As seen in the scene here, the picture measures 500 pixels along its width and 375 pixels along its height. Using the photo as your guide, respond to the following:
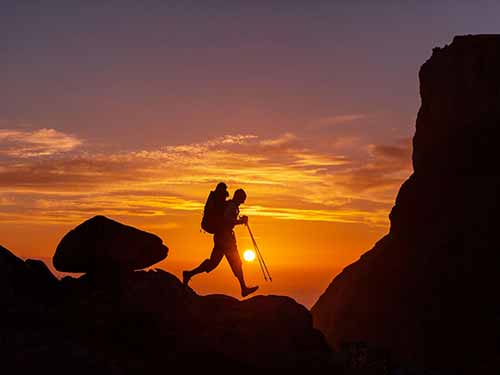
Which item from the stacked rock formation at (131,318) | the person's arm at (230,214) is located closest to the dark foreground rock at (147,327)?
the stacked rock formation at (131,318)

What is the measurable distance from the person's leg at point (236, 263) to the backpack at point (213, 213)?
0.62 metres

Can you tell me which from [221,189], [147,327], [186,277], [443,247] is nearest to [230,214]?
[221,189]

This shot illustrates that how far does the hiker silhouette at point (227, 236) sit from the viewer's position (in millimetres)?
21641

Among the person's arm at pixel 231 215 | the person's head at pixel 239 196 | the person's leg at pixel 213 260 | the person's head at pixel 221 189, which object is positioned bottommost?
the person's leg at pixel 213 260

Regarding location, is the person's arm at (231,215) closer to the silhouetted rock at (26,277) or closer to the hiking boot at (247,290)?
the hiking boot at (247,290)

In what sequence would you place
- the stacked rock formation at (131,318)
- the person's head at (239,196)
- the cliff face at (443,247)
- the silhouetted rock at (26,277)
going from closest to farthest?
the stacked rock formation at (131,318)
the silhouetted rock at (26,277)
the person's head at (239,196)
the cliff face at (443,247)

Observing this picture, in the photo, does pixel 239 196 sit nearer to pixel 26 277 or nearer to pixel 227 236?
pixel 227 236

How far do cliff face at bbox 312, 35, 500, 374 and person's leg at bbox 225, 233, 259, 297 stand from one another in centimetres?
2025

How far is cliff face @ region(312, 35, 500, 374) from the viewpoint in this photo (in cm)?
3934

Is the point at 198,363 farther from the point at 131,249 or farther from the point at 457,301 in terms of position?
the point at 457,301

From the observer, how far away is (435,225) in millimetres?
45312

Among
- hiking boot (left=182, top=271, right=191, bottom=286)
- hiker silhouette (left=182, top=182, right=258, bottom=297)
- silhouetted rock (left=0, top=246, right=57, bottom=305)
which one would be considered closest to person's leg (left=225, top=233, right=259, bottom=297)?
hiker silhouette (left=182, top=182, right=258, bottom=297)

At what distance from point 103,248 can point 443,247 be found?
2700cm

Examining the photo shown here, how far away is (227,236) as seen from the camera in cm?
2172
